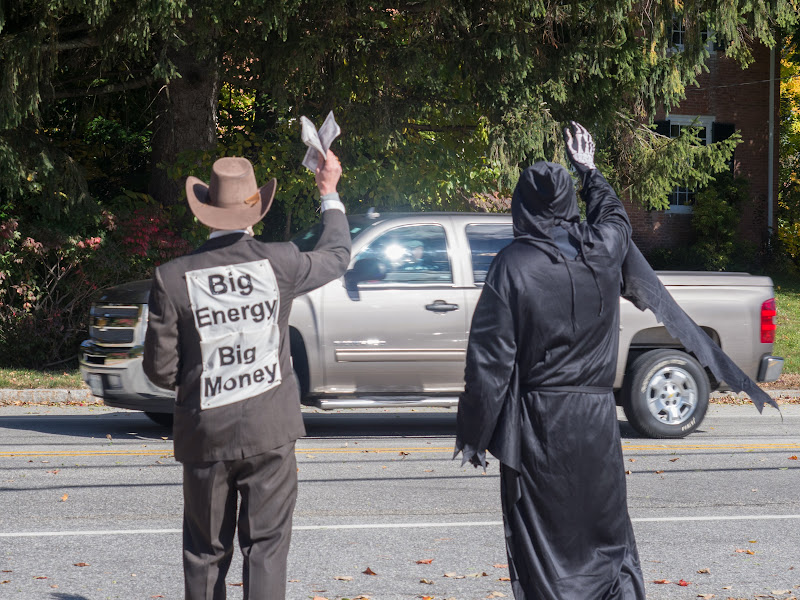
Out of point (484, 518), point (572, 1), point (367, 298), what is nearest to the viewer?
point (484, 518)

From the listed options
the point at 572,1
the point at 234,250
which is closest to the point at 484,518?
the point at 234,250

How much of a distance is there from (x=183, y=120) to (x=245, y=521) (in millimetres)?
12737

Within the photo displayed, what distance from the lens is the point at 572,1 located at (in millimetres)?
14273

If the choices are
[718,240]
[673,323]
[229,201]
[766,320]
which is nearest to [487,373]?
[673,323]

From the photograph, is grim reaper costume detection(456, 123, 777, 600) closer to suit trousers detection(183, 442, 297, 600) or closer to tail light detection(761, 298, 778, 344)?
suit trousers detection(183, 442, 297, 600)

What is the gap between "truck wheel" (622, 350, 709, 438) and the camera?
9.86 metres

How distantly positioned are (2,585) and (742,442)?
7.03m

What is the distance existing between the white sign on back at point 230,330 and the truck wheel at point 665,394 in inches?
260

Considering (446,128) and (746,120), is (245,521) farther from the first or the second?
(746,120)

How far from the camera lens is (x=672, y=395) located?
9.95 metres

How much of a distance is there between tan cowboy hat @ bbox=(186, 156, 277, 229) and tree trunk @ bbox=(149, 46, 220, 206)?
38.2ft

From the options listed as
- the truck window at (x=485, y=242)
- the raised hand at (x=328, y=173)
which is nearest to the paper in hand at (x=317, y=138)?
the raised hand at (x=328, y=173)

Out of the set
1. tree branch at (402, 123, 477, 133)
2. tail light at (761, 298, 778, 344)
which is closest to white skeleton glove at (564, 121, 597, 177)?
tail light at (761, 298, 778, 344)

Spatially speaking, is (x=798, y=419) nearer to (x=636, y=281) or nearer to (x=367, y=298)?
(x=367, y=298)
